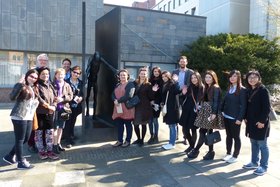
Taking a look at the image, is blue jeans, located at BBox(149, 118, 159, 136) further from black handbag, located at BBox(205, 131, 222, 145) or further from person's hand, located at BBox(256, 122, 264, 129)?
person's hand, located at BBox(256, 122, 264, 129)

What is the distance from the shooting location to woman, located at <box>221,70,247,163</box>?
200 inches

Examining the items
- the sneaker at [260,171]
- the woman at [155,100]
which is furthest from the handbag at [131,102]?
the sneaker at [260,171]

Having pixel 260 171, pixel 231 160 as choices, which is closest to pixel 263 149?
pixel 260 171

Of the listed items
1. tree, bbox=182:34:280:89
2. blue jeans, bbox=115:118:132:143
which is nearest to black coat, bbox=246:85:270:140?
blue jeans, bbox=115:118:132:143

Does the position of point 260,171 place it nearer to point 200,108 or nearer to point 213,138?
point 213,138

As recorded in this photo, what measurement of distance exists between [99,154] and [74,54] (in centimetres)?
1209

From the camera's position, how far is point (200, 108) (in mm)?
5520

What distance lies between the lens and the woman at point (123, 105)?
240 inches

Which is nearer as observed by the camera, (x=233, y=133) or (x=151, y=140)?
(x=233, y=133)

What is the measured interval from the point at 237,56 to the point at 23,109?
1182 centimetres

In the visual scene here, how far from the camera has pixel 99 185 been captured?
14.0ft

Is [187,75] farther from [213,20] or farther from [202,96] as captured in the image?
[213,20]

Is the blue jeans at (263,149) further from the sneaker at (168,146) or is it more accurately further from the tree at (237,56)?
the tree at (237,56)

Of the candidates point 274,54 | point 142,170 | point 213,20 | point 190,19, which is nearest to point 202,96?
point 142,170
